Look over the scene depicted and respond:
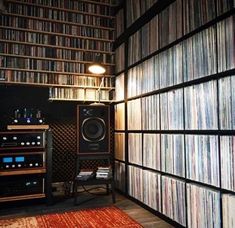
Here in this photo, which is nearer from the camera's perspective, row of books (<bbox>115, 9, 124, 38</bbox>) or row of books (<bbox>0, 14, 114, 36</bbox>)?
row of books (<bbox>0, 14, 114, 36</bbox>)

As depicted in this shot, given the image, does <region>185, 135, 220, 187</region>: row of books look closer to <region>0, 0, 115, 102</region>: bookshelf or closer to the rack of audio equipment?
the rack of audio equipment

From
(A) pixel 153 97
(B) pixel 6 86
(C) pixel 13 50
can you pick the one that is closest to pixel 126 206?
(A) pixel 153 97

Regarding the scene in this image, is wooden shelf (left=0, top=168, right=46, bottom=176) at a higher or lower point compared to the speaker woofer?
lower

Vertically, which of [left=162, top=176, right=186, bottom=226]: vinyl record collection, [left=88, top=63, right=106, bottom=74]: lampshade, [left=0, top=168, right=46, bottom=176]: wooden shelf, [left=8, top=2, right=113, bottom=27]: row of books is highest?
[left=8, top=2, right=113, bottom=27]: row of books

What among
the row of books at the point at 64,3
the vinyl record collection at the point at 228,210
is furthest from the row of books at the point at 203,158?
the row of books at the point at 64,3

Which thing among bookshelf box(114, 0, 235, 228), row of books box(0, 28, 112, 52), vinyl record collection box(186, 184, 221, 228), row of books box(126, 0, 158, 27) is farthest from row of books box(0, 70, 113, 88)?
vinyl record collection box(186, 184, 221, 228)

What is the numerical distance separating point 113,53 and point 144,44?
934mm

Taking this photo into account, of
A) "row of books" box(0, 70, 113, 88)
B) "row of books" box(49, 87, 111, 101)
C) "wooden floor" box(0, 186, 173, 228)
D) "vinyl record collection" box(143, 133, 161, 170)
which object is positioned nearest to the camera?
"wooden floor" box(0, 186, 173, 228)

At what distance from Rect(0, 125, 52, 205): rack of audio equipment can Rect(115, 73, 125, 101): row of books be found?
1.07 meters

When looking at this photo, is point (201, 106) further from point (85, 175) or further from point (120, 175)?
point (120, 175)

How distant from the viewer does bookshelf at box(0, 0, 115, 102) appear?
324cm

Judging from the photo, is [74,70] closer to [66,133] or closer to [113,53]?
[113,53]

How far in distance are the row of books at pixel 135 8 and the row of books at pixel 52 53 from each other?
2.05 ft

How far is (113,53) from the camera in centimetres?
376
